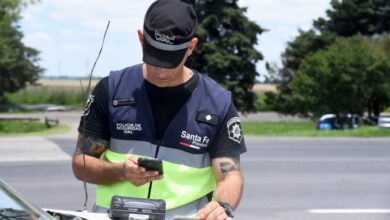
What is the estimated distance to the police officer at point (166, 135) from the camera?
3109 millimetres

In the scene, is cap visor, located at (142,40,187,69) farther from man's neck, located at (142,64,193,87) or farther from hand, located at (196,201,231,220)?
hand, located at (196,201,231,220)

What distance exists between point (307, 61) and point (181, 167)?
38.5 metres

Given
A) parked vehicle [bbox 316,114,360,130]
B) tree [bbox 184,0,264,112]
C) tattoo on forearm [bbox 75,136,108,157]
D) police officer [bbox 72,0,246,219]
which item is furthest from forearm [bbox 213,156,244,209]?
tree [bbox 184,0,264,112]

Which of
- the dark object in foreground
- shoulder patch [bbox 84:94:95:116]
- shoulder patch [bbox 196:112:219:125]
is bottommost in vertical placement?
the dark object in foreground

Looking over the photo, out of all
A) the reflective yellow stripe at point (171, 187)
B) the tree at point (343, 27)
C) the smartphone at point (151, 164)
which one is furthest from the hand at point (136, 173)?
the tree at point (343, 27)

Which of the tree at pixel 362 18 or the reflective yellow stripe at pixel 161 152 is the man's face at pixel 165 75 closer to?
the reflective yellow stripe at pixel 161 152

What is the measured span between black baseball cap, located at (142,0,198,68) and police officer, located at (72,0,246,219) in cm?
10

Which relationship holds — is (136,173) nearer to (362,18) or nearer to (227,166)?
(227,166)

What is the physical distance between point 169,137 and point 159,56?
0.35 meters

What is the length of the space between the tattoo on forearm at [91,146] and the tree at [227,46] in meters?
43.9

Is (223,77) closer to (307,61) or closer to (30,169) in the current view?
(307,61)

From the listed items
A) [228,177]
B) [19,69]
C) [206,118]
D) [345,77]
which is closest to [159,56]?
[206,118]

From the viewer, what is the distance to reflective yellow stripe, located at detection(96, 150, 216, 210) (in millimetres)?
3107

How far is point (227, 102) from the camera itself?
318cm
